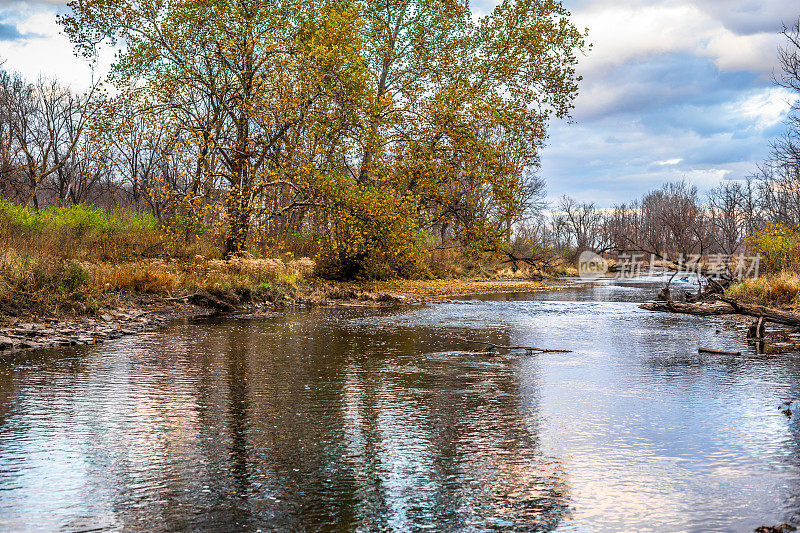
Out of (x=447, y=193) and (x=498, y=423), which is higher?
(x=447, y=193)

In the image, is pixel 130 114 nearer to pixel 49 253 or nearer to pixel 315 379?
pixel 49 253

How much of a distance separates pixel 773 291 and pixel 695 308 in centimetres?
241

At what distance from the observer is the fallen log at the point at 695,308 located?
1956 cm

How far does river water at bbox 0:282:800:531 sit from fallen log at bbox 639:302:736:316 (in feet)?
Result: 25.2

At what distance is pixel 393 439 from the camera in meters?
6.37

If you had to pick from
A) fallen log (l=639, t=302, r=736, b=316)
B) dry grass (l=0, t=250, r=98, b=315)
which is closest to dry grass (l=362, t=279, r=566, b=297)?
fallen log (l=639, t=302, r=736, b=316)

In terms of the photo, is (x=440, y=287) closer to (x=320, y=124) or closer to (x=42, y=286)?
(x=320, y=124)

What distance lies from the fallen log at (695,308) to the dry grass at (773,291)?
Result: 3.89 feet

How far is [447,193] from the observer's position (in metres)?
25.6

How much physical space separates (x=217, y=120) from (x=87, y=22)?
19.5 ft

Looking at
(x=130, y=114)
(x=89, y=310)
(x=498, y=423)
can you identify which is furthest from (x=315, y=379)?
(x=130, y=114)

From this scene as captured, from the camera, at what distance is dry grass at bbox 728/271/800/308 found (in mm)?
19703

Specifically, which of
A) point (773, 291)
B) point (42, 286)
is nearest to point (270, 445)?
point (42, 286)

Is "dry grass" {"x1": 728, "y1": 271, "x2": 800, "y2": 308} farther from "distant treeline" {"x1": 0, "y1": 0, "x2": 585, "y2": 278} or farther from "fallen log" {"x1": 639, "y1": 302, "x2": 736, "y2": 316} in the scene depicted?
"distant treeline" {"x1": 0, "y1": 0, "x2": 585, "y2": 278}
